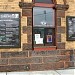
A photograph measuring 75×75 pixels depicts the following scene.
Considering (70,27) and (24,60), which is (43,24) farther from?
(24,60)

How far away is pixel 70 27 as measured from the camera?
13172 millimetres

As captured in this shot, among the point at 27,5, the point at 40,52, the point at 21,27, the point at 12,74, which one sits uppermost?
the point at 27,5

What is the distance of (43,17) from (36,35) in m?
0.87

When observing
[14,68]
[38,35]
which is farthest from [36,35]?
[14,68]

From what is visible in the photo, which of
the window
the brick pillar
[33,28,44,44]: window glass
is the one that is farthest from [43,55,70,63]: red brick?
[33,28,44,44]: window glass

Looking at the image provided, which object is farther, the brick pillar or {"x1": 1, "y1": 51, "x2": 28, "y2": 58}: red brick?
the brick pillar

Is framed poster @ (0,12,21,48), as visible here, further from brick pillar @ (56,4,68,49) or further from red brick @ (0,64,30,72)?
brick pillar @ (56,4,68,49)

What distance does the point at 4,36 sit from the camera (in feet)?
40.1

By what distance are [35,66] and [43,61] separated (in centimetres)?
41

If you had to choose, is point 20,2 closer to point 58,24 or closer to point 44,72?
point 58,24

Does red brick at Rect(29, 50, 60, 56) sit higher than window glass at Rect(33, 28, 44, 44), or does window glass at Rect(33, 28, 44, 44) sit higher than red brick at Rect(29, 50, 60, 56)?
window glass at Rect(33, 28, 44, 44)

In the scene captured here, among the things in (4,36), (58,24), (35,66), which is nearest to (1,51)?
(4,36)

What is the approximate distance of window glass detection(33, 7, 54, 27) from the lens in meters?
12.8

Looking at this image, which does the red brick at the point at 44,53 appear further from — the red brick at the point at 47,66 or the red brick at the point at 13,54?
the red brick at the point at 47,66
